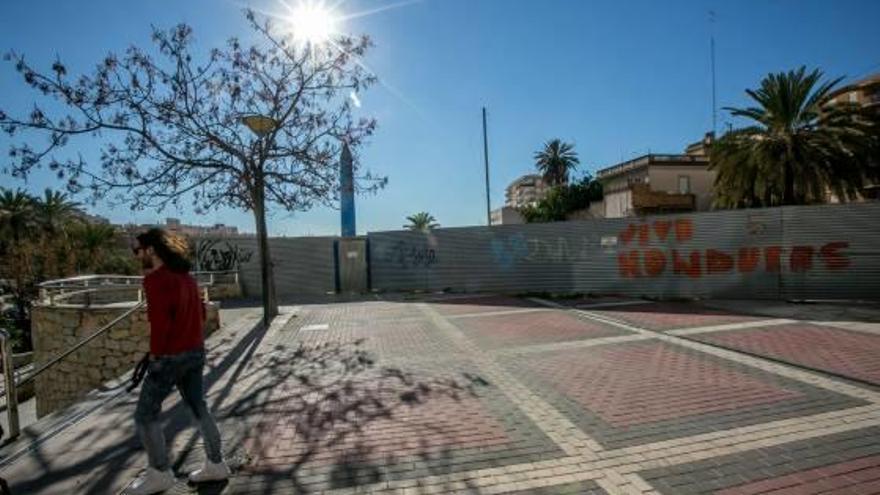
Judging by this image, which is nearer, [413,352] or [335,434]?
[335,434]

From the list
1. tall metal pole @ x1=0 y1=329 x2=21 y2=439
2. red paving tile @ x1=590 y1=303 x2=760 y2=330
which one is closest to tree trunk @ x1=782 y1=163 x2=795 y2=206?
red paving tile @ x1=590 y1=303 x2=760 y2=330

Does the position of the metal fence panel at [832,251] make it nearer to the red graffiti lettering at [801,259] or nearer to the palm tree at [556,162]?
the red graffiti lettering at [801,259]

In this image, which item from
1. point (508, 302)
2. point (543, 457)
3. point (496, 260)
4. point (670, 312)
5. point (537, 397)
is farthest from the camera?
point (496, 260)

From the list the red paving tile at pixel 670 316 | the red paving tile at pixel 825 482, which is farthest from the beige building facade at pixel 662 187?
the red paving tile at pixel 825 482

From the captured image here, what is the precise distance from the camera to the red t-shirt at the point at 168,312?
368cm

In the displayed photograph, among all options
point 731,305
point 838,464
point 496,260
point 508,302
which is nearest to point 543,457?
point 838,464

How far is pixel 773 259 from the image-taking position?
13258mm

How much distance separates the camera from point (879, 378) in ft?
20.0

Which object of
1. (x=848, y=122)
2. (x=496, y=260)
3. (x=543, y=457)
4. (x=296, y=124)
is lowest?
(x=543, y=457)

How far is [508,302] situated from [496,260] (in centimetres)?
296

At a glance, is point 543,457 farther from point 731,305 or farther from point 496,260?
point 496,260

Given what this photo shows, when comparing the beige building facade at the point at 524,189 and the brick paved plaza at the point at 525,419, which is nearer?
the brick paved plaza at the point at 525,419

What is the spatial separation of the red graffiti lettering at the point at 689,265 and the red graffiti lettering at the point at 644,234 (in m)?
0.75

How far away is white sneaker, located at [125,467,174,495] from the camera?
151 inches
